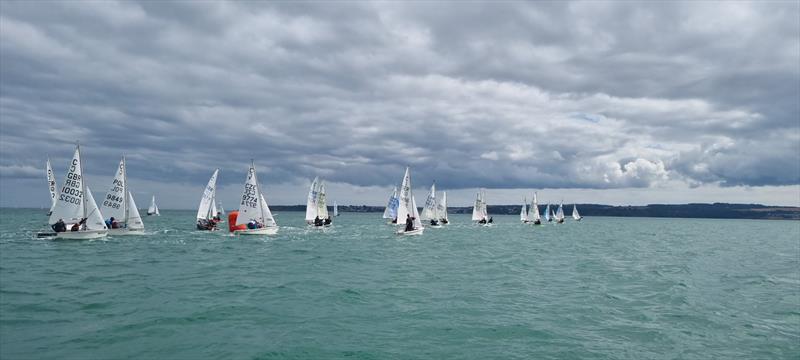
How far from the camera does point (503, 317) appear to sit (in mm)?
17234

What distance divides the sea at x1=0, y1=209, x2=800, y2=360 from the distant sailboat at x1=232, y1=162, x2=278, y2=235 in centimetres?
1917

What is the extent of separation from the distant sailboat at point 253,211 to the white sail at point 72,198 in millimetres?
15083

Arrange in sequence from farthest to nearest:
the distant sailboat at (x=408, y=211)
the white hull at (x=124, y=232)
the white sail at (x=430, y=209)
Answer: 1. the white sail at (x=430, y=209)
2. the distant sailboat at (x=408, y=211)
3. the white hull at (x=124, y=232)

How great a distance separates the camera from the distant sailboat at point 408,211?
5831 cm

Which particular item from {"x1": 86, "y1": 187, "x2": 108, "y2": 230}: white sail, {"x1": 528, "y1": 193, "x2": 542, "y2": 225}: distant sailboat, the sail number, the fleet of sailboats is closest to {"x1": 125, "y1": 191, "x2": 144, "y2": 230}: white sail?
the fleet of sailboats

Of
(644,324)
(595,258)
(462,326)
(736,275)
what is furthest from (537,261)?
(462,326)

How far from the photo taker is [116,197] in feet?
159

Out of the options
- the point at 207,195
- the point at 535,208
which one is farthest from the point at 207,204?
the point at 535,208

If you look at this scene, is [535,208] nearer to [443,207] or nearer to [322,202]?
[443,207]

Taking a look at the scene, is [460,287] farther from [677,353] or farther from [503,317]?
[677,353]

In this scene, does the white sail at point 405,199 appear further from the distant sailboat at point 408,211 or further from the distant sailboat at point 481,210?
the distant sailboat at point 481,210

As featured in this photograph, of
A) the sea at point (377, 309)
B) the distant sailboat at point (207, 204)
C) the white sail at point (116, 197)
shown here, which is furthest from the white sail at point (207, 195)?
the sea at point (377, 309)

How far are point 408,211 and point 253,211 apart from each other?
18.4 m

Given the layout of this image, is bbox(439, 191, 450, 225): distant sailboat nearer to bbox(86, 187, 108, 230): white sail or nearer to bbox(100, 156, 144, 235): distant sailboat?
bbox(100, 156, 144, 235): distant sailboat
